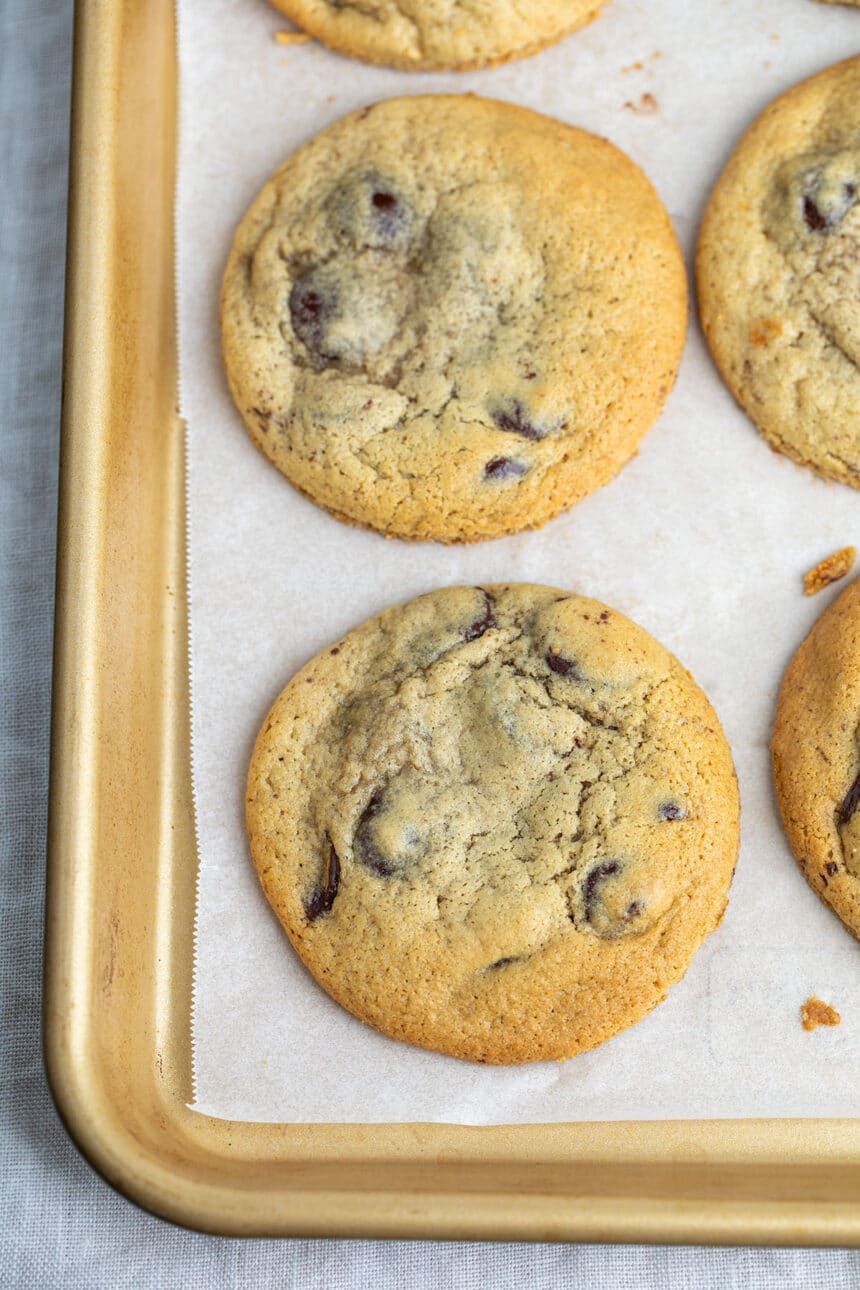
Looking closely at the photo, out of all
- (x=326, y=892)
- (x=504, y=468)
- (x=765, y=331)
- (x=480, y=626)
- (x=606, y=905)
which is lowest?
(x=326, y=892)

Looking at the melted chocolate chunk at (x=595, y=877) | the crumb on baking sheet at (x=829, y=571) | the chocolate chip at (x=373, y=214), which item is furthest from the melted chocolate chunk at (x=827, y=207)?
the melted chocolate chunk at (x=595, y=877)

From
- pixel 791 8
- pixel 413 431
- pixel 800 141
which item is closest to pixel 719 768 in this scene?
pixel 413 431

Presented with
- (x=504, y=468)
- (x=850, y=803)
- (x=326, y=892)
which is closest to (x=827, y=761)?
(x=850, y=803)

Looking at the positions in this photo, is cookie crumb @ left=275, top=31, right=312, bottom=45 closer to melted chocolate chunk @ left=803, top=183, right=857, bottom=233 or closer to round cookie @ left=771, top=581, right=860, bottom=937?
melted chocolate chunk @ left=803, top=183, right=857, bottom=233

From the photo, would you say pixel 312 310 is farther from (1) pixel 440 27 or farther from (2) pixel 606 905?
(2) pixel 606 905

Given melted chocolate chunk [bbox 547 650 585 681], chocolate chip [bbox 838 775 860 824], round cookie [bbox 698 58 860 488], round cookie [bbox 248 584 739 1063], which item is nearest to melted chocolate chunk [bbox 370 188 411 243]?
round cookie [bbox 698 58 860 488]

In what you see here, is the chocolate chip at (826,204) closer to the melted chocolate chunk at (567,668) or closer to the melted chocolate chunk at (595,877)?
the melted chocolate chunk at (567,668)
